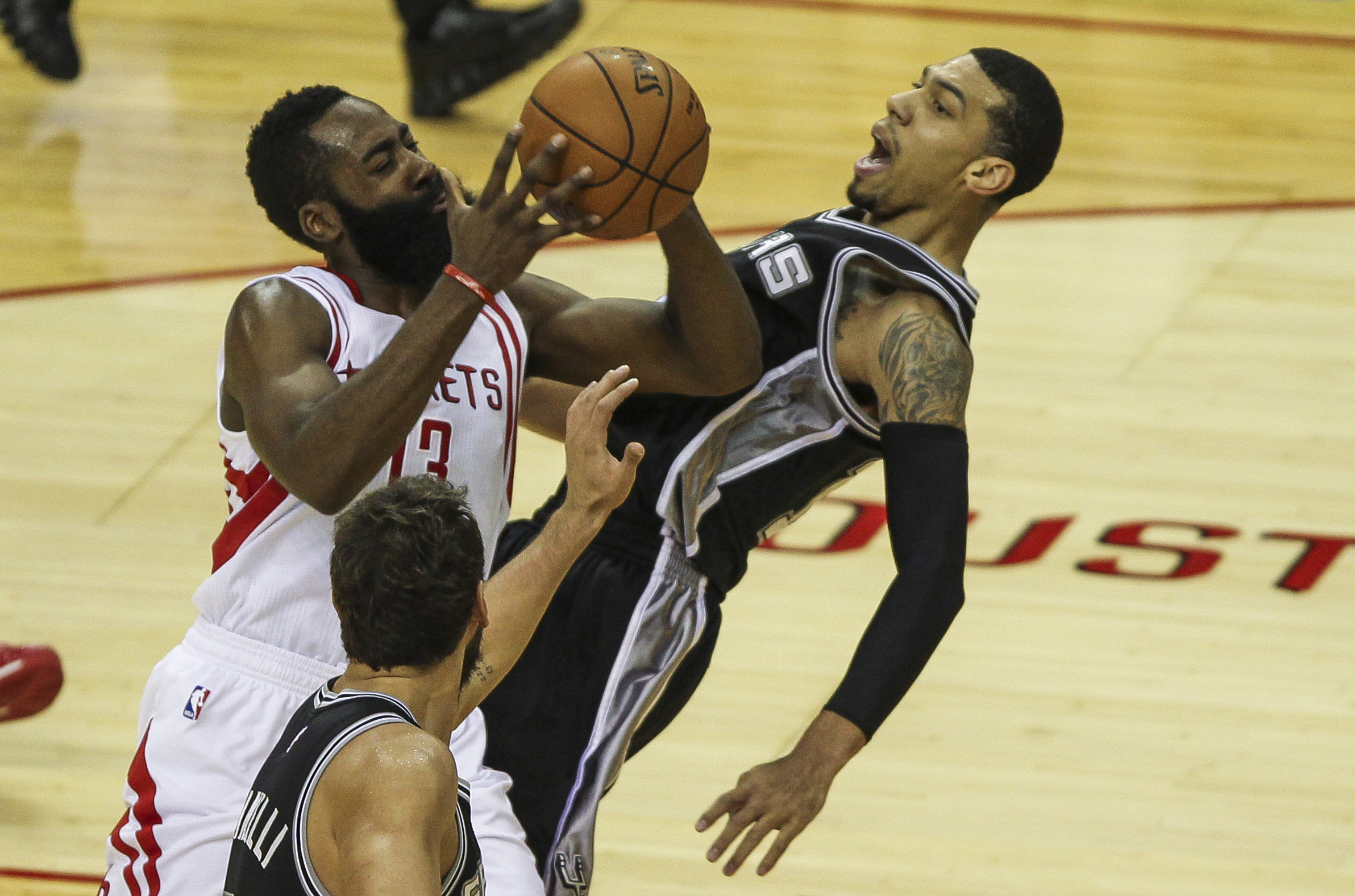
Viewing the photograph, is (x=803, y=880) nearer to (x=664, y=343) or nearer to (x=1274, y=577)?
(x=664, y=343)

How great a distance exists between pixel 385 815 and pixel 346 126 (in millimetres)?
1481

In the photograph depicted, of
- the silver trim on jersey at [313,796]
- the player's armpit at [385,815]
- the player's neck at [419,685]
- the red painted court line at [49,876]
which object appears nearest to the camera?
the player's armpit at [385,815]

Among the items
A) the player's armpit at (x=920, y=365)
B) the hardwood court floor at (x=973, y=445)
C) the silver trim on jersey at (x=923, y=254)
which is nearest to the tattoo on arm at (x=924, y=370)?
the player's armpit at (x=920, y=365)

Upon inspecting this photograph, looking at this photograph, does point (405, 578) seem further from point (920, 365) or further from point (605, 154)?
point (920, 365)

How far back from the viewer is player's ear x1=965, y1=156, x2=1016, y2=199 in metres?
3.88

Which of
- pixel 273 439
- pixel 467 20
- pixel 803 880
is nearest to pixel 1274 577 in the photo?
pixel 803 880

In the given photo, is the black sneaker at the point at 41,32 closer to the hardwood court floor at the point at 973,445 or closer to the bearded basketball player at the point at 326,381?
Answer: the hardwood court floor at the point at 973,445

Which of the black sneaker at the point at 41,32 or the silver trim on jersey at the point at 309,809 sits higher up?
the silver trim on jersey at the point at 309,809

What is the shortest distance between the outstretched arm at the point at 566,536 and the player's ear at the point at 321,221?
0.58m

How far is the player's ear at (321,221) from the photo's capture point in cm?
358

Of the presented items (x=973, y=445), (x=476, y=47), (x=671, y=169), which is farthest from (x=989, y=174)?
(x=476, y=47)

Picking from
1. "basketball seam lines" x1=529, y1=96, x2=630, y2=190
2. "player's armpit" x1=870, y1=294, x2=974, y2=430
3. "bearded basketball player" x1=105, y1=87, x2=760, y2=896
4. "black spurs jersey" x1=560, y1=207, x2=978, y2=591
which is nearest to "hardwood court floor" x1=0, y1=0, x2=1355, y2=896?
"black spurs jersey" x1=560, y1=207, x2=978, y2=591

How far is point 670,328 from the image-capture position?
369cm

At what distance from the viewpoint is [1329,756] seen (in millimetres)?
5426
